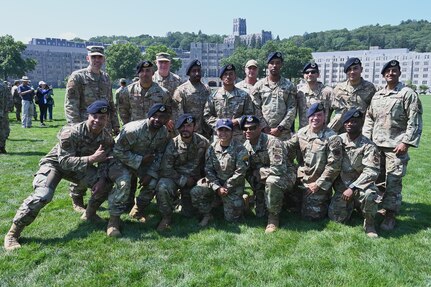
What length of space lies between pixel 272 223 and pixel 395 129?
2484 mm

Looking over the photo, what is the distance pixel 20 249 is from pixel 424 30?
210195 mm

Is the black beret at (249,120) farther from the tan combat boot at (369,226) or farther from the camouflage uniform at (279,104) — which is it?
the tan combat boot at (369,226)

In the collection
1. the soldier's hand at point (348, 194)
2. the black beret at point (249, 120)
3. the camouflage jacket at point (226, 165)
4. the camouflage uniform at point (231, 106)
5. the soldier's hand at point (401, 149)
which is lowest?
the soldier's hand at point (348, 194)

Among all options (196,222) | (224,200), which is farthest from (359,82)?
(196,222)

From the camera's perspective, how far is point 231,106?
7156mm

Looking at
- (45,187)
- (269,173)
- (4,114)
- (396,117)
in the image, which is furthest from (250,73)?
(4,114)

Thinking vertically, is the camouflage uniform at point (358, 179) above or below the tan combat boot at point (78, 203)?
above

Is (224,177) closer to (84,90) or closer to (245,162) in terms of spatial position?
(245,162)

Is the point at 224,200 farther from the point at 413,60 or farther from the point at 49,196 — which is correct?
the point at 413,60

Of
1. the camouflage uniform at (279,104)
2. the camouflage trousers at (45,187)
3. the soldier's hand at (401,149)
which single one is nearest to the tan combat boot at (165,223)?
the camouflage trousers at (45,187)

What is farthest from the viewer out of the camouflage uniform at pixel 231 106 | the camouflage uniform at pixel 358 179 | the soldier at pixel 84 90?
the camouflage uniform at pixel 231 106

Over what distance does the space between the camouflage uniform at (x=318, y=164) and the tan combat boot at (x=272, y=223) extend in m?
0.63

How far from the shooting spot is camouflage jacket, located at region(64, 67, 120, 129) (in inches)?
278

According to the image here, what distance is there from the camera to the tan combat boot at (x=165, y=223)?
593 centimetres
